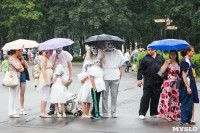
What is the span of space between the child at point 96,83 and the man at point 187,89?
193 centimetres

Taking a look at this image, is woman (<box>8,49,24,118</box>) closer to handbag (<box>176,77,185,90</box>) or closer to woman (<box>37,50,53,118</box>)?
woman (<box>37,50,53,118</box>)

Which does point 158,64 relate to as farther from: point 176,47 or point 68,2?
point 68,2

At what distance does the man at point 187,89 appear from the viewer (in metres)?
7.73

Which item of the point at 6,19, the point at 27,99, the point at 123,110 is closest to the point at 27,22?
the point at 6,19

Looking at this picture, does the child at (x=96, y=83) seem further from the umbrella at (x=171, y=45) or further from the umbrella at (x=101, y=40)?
the umbrella at (x=171, y=45)

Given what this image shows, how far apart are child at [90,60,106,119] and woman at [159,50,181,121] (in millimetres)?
1431

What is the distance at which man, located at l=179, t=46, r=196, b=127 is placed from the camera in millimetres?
7727

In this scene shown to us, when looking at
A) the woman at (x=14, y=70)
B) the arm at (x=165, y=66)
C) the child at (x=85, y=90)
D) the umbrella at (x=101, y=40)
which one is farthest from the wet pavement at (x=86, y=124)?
the umbrella at (x=101, y=40)

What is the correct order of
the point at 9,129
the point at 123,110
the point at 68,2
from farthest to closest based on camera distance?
Answer: the point at 68,2 < the point at 123,110 < the point at 9,129

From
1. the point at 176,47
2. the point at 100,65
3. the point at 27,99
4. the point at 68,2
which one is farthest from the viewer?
the point at 68,2

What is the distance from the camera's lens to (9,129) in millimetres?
7879

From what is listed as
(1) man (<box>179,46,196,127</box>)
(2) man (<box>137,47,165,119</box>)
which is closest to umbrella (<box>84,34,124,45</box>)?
(2) man (<box>137,47,165,119</box>)

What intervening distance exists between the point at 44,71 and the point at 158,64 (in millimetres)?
2686

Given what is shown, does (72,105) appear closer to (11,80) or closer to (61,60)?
(61,60)
